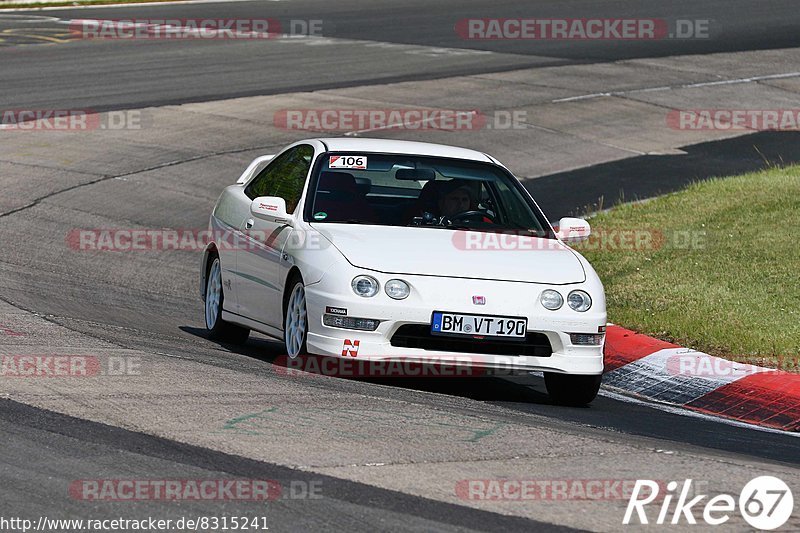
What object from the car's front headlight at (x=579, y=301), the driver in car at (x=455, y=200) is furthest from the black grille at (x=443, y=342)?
the driver in car at (x=455, y=200)

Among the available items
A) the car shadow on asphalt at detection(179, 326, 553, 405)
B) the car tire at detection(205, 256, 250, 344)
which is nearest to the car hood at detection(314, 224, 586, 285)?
the car shadow on asphalt at detection(179, 326, 553, 405)

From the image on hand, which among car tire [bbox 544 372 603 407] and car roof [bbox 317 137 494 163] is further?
car roof [bbox 317 137 494 163]

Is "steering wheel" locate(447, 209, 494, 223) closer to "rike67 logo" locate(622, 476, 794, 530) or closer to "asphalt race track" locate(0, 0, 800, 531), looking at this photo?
"asphalt race track" locate(0, 0, 800, 531)

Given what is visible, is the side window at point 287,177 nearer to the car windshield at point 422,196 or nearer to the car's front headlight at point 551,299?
the car windshield at point 422,196

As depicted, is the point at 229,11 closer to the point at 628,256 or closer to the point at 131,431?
the point at 628,256

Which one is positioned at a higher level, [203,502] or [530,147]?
[203,502]

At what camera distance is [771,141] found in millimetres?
22406

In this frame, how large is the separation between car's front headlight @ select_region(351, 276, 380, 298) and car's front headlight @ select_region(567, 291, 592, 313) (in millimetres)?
1196

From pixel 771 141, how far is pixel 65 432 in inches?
694

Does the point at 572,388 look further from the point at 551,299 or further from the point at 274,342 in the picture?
the point at 274,342

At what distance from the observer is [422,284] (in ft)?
28.0

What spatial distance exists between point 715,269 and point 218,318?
4.52m

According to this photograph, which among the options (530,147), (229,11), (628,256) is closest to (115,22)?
(229,11)

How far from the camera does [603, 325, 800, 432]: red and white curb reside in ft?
29.6
